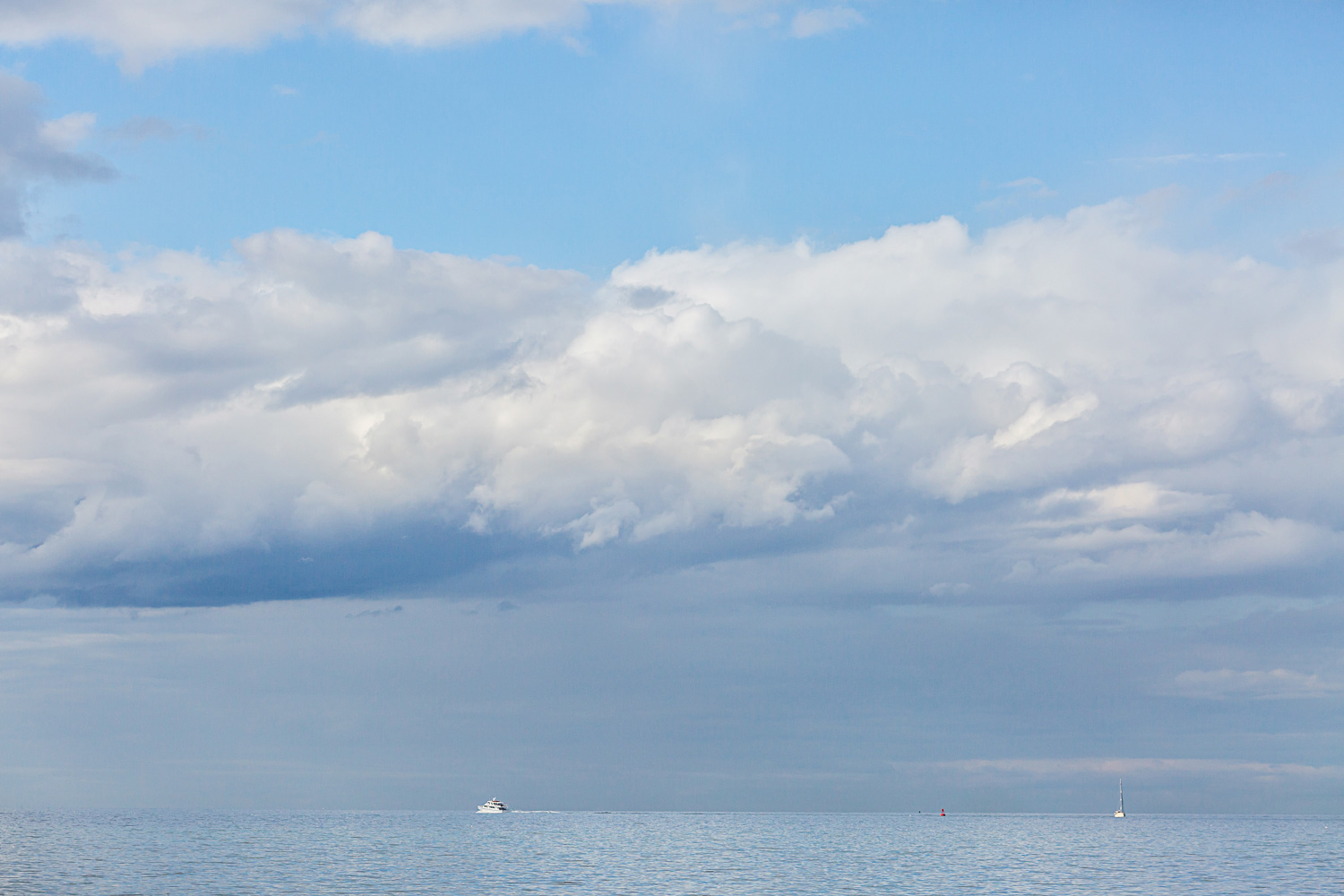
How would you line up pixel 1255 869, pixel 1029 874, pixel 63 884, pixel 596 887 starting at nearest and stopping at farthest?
pixel 63 884, pixel 596 887, pixel 1029 874, pixel 1255 869

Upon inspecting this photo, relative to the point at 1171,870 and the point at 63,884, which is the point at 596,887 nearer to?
the point at 63,884

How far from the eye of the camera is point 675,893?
131 meters

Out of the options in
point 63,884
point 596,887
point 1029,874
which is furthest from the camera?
point 1029,874

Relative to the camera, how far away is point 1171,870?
176 meters

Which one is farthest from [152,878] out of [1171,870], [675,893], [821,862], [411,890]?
→ [1171,870]

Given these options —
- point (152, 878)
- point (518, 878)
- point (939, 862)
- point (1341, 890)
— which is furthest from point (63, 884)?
point (1341, 890)

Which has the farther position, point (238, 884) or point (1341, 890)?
point (1341, 890)

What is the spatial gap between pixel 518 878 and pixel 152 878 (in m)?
41.8

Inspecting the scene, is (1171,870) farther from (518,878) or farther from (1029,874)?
(518,878)

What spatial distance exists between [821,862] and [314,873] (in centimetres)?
8031

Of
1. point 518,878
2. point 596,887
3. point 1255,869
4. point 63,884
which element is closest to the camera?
point 63,884

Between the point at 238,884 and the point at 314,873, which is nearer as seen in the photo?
the point at 238,884

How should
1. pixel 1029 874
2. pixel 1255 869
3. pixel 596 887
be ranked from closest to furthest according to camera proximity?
pixel 596 887 < pixel 1029 874 < pixel 1255 869

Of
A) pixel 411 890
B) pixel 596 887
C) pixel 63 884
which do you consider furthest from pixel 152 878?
pixel 596 887
